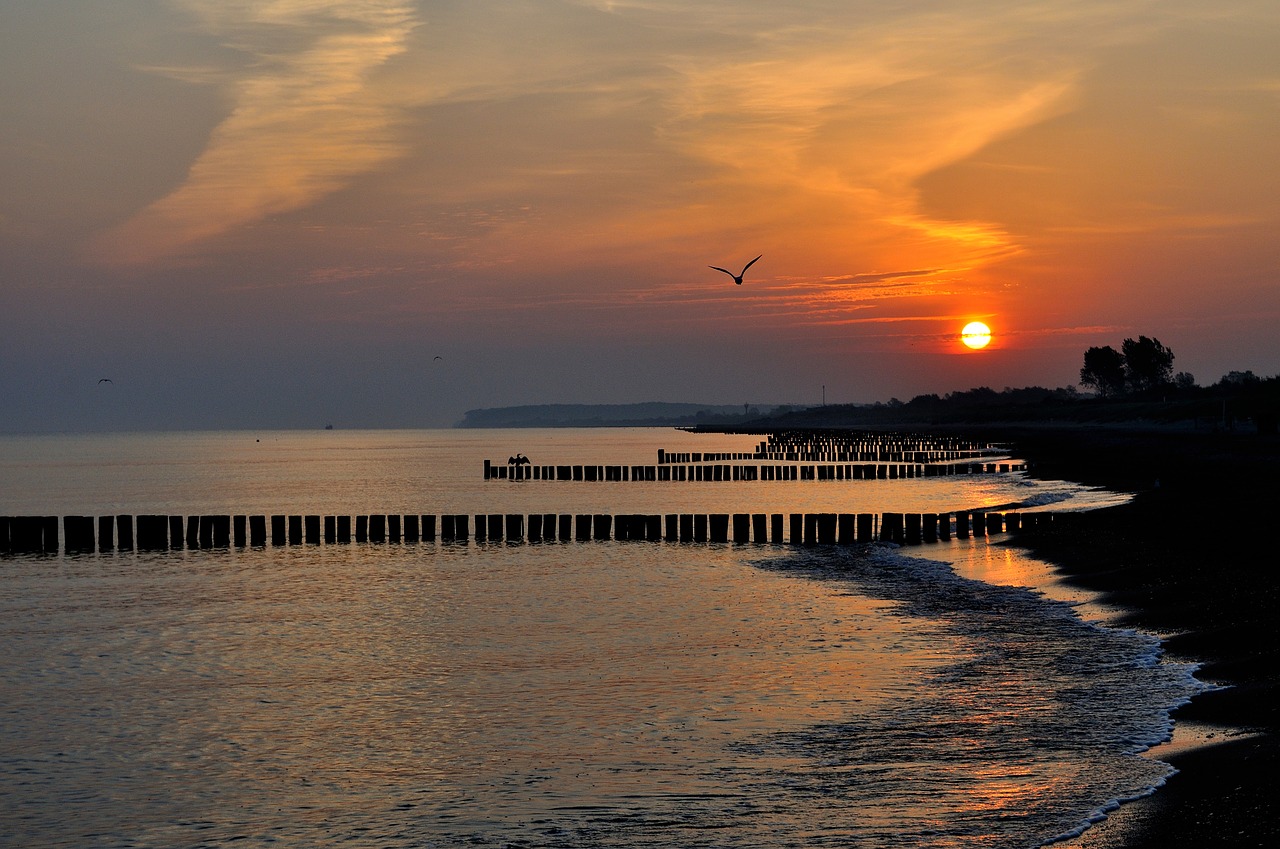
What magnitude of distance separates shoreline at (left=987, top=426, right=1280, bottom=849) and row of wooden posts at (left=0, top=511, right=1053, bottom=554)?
11.5 ft

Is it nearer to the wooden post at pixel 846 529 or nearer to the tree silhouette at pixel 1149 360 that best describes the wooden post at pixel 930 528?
the wooden post at pixel 846 529

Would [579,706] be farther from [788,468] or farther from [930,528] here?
[788,468]

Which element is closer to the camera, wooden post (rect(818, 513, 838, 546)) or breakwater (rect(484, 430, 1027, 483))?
wooden post (rect(818, 513, 838, 546))

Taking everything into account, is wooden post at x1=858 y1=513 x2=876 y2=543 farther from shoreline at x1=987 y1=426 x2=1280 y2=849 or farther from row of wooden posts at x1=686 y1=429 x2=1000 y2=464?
row of wooden posts at x1=686 y1=429 x2=1000 y2=464

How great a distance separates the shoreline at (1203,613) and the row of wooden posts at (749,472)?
2724 centimetres

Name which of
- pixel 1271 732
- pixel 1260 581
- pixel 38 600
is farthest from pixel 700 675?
pixel 38 600

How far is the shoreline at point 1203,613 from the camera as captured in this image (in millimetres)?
8680

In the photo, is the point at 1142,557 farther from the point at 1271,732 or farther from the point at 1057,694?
the point at 1271,732

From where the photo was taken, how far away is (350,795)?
1057 cm

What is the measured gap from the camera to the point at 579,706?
13.8m

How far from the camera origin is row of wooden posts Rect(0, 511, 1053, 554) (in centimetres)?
3344

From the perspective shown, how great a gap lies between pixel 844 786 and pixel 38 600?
19.9m

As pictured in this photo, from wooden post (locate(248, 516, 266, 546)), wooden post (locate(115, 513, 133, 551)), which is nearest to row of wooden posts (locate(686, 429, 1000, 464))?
wooden post (locate(248, 516, 266, 546))

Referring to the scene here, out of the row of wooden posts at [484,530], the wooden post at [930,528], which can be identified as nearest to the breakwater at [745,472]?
the row of wooden posts at [484,530]
